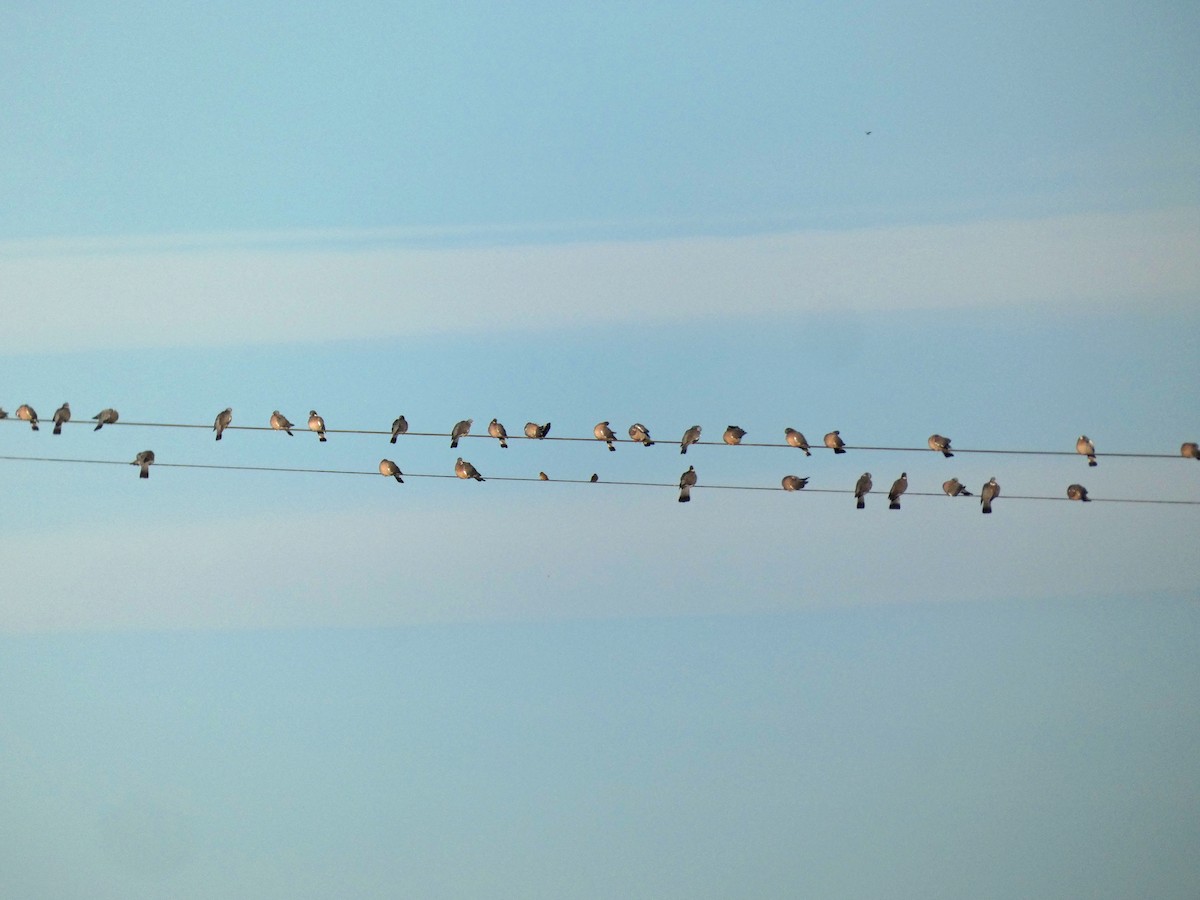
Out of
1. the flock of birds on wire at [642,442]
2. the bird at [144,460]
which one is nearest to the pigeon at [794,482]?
the flock of birds on wire at [642,442]

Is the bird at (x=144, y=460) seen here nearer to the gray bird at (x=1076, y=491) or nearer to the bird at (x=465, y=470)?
the bird at (x=465, y=470)

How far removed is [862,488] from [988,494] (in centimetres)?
214

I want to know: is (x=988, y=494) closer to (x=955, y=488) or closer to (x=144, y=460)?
(x=955, y=488)

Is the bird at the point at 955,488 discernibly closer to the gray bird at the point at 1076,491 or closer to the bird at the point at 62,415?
the gray bird at the point at 1076,491

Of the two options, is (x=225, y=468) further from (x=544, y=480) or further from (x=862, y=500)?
(x=862, y=500)

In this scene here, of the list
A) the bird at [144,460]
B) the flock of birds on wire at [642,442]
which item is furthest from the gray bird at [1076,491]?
the bird at [144,460]

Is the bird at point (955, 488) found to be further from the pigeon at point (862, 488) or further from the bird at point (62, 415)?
the bird at point (62, 415)

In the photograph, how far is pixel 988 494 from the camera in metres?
28.0

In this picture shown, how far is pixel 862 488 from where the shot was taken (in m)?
27.1

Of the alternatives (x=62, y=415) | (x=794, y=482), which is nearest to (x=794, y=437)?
(x=794, y=482)

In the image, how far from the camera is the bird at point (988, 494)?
90.3 ft

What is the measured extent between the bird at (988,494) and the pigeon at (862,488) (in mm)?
1617

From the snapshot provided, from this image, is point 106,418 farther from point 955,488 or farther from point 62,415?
point 955,488

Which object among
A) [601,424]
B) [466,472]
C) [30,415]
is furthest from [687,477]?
[30,415]
